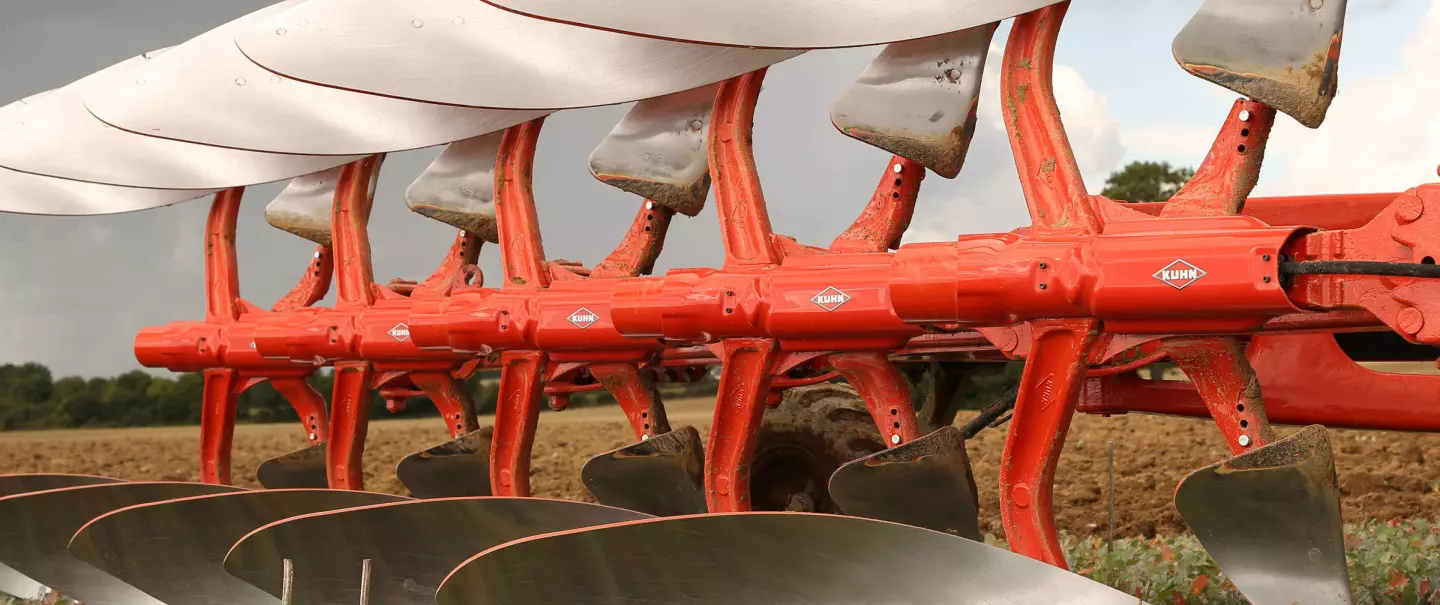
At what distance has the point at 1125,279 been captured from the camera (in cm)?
312

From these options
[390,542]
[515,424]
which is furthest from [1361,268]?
[515,424]

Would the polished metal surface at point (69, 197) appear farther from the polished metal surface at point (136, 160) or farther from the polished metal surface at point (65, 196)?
the polished metal surface at point (136, 160)

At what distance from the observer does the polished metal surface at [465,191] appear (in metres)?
5.87

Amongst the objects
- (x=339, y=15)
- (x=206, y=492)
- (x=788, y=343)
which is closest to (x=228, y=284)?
(x=206, y=492)

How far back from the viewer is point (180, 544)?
4500 mm

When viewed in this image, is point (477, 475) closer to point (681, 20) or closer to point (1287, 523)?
Result: point (681, 20)

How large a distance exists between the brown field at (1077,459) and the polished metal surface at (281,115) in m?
3.60

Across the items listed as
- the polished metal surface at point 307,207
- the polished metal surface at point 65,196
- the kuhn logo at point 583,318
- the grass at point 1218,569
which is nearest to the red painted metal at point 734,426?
the kuhn logo at point 583,318

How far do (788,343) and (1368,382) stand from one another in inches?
63.4

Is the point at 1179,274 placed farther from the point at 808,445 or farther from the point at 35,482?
the point at 35,482

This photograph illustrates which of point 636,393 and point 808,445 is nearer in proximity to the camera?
point 636,393

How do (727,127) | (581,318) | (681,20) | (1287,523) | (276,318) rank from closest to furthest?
1. (1287,523)
2. (681,20)
3. (727,127)
4. (581,318)
5. (276,318)

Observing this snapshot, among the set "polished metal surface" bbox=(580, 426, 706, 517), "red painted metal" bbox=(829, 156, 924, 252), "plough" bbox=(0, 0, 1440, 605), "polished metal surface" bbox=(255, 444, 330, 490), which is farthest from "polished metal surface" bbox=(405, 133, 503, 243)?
"red painted metal" bbox=(829, 156, 924, 252)

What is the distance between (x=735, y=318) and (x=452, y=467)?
6.56 feet
